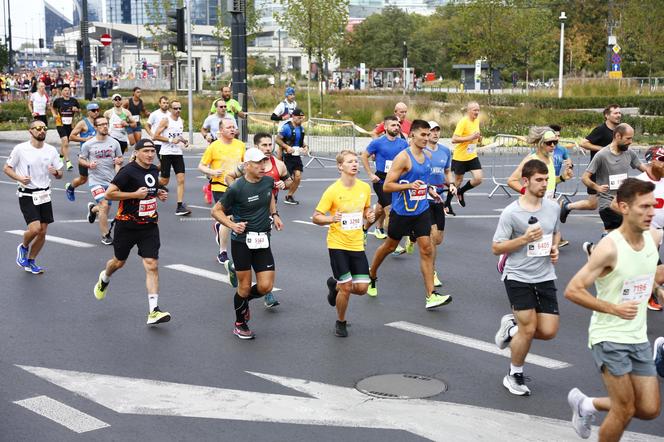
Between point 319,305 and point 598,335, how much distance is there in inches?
196

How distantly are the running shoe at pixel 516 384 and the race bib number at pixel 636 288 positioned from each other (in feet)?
5.83

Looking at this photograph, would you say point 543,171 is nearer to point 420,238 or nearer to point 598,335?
point 598,335

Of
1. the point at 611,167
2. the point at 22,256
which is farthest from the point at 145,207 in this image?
the point at 611,167

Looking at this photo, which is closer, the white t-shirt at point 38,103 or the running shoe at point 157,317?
the running shoe at point 157,317

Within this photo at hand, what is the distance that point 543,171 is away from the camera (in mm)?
7258

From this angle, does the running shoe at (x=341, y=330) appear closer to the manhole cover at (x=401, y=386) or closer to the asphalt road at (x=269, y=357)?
the asphalt road at (x=269, y=357)

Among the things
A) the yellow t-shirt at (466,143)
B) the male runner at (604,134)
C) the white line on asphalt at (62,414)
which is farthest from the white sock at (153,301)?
the yellow t-shirt at (466,143)

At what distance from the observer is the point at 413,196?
10273mm

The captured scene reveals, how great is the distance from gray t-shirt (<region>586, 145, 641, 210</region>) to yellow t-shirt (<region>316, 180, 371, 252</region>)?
3.35 m

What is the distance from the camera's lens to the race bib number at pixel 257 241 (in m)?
9.10

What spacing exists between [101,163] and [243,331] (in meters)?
5.85

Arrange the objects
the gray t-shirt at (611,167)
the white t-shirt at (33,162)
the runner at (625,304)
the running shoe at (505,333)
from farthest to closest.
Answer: the white t-shirt at (33,162)
the gray t-shirt at (611,167)
the running shoe at (505,333)
the runner at (625,304)

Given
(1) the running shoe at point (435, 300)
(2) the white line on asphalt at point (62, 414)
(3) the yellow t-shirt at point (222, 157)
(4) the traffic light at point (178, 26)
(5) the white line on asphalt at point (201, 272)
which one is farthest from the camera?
(4) the traffic light at point (178, 26)

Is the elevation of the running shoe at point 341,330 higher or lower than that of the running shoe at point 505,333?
lower
